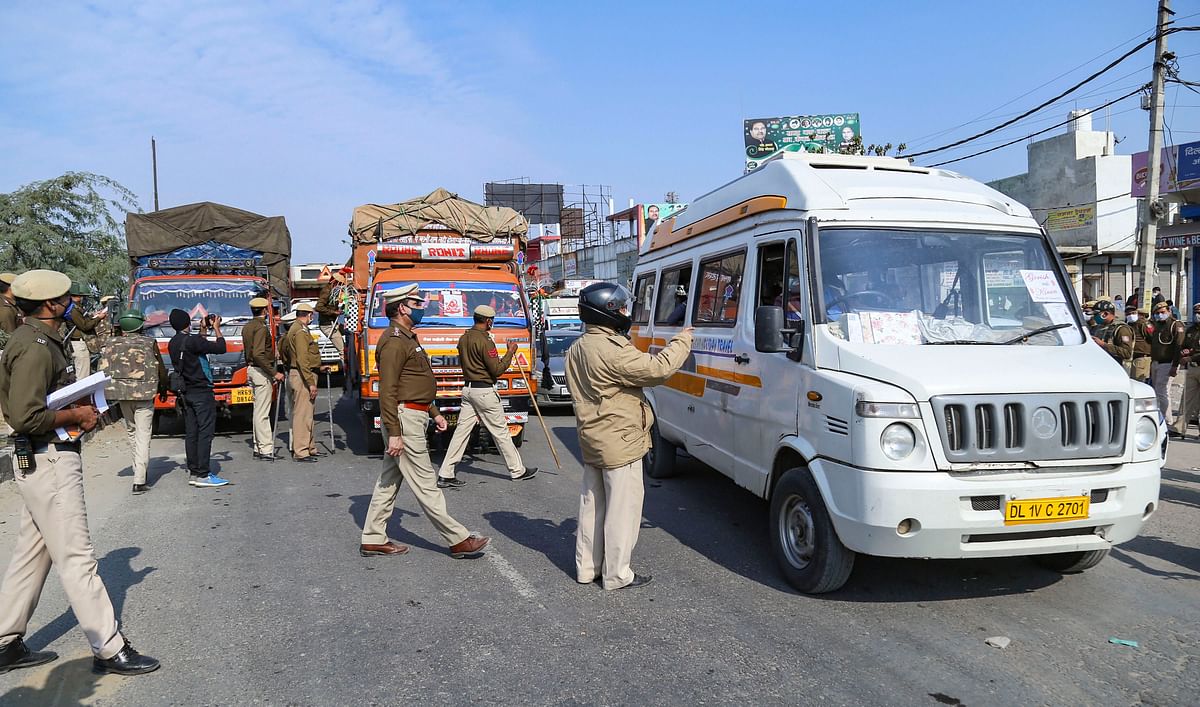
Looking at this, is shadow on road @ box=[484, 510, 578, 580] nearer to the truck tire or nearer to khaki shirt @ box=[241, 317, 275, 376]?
the truck tire

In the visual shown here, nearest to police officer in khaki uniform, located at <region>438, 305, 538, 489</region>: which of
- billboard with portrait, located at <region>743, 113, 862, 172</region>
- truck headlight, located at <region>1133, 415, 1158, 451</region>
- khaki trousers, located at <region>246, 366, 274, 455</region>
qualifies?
khaki trousers, located at <region>246, 366, 274, 455</region>

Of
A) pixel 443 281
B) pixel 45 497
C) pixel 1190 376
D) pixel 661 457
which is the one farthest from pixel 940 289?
pixel 1190 376

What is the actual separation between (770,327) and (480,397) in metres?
4.58

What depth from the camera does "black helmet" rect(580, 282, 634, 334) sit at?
516 centimetres

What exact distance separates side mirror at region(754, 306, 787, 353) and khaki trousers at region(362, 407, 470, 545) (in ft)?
8.21

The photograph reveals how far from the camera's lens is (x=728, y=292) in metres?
6.45

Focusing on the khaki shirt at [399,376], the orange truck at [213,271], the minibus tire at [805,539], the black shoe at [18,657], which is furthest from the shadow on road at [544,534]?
the orange truck at [213,271]

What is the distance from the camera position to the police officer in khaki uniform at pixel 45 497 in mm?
3906

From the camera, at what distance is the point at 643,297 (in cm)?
893

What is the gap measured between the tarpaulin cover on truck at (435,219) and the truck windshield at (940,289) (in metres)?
8.02

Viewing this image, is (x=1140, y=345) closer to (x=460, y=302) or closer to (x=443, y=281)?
(x=460, y=302)

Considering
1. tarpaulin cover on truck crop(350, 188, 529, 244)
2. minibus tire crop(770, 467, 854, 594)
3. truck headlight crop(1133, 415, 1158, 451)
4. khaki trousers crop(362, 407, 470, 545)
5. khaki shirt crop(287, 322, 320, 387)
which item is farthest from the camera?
tarpaulin cover on truck crop(350, 188, 529, 244)

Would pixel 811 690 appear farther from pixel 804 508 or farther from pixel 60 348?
pixel 60 348

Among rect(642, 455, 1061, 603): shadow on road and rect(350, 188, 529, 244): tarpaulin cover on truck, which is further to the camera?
rect(350, 188, 529, 244): tarpaulin cover on truck
